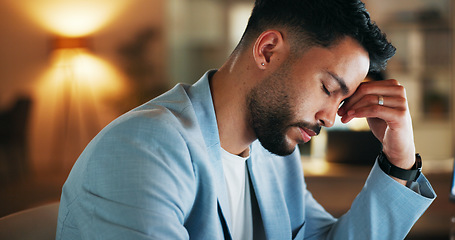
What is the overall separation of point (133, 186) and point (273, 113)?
43cm

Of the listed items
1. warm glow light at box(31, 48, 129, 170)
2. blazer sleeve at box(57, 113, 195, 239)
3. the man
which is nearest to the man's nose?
the man

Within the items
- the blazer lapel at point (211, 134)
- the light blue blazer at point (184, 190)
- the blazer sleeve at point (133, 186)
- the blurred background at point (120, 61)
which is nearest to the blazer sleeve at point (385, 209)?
the light blue blazer at point (184, 190)

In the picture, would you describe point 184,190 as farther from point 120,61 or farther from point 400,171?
point 120,61

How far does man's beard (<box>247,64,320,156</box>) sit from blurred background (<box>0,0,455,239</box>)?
15.5 feet

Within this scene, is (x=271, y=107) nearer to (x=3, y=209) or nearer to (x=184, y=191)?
(x=184, y=191)

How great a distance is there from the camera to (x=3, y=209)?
3826 mm

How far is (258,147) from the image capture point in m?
1.30

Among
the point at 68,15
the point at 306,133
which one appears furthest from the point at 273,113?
the point at 68,15

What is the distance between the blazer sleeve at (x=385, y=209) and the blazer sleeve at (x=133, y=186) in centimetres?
50

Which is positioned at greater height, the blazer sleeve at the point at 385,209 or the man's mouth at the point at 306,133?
the man's mouth at the point at 306,133

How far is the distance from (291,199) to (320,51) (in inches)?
16.9

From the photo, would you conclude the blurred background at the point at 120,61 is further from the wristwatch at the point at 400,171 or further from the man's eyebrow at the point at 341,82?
the man's eyebrow at the point at 341,82

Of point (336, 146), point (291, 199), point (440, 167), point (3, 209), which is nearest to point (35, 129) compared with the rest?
A: point (3, 209)

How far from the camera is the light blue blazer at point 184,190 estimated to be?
2.68 ft
